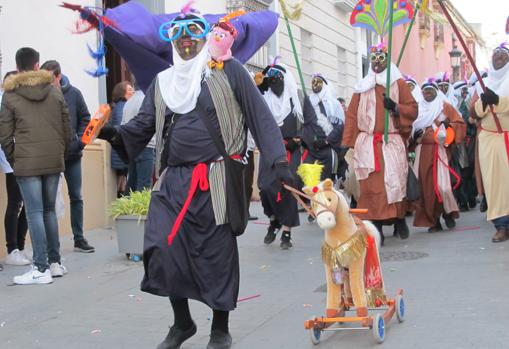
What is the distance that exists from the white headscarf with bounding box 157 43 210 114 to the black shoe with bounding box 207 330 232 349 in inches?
53.0

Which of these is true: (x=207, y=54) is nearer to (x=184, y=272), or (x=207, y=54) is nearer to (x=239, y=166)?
(x=239, y=166)

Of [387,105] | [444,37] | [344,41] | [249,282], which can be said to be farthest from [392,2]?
[444,37]

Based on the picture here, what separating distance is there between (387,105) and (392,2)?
1.26 meters

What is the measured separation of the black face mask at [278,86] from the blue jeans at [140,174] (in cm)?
192

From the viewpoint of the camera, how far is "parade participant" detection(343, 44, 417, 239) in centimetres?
934

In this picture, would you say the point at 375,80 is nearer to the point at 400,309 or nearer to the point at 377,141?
the point at 377,141

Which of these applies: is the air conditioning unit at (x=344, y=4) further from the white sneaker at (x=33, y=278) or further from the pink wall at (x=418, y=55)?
the white sneaker at (x=33, y=278)

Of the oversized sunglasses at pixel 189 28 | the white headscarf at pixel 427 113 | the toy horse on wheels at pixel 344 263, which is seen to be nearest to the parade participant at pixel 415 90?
the white headscarf at pixel 427 113

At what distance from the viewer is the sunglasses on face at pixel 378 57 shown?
30.9 ft

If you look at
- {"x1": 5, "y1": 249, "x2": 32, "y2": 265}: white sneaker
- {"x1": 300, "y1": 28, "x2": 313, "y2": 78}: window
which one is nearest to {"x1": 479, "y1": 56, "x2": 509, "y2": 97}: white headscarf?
{"x1": 5, "y1": 249, "x2": 32, "y2": 265}: white sneaker

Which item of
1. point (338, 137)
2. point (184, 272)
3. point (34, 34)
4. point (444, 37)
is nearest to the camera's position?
point (184, 272)

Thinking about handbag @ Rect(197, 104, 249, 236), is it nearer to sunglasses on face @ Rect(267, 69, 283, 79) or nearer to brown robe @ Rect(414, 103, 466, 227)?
sunglasses on face @ Rect(267, 69, 283, 79)

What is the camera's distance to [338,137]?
11.4 meters

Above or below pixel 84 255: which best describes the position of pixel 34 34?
above
